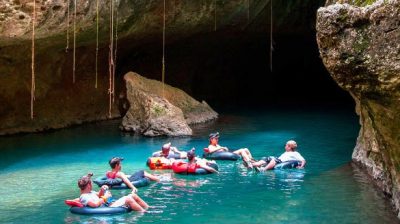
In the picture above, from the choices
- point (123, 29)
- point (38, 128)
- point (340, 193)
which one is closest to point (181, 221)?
point (340, 193)

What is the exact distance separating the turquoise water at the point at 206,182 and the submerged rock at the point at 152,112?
62 cm

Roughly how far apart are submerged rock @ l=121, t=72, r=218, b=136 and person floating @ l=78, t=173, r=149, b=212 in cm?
947

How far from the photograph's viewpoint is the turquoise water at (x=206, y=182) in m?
11.3

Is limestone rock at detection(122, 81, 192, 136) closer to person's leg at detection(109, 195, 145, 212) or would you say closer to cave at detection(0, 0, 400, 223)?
cave at detection(0, 0, 400, 223)

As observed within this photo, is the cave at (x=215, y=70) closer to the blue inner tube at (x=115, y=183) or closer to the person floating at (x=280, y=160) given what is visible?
the person floating at (x=280, y=160)

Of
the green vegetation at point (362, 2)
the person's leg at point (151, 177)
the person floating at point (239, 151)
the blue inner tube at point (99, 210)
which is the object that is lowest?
the blue inner tube at point (99, 210)

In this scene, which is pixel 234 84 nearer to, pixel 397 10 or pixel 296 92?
pixel 296 92

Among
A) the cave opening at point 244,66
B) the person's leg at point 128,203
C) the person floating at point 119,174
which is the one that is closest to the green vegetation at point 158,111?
the cave opening at point 244,66

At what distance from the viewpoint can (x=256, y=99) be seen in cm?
3578

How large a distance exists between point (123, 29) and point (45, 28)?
3.72 metres

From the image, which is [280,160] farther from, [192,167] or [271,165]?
[192,167]

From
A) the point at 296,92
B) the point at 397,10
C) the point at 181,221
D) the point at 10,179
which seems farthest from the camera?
the point at 296,92

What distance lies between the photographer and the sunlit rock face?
26.3ft

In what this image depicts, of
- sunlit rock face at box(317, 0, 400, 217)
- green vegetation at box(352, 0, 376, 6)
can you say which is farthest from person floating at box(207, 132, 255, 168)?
green vegetation at box(352, 0, 376, 6)
